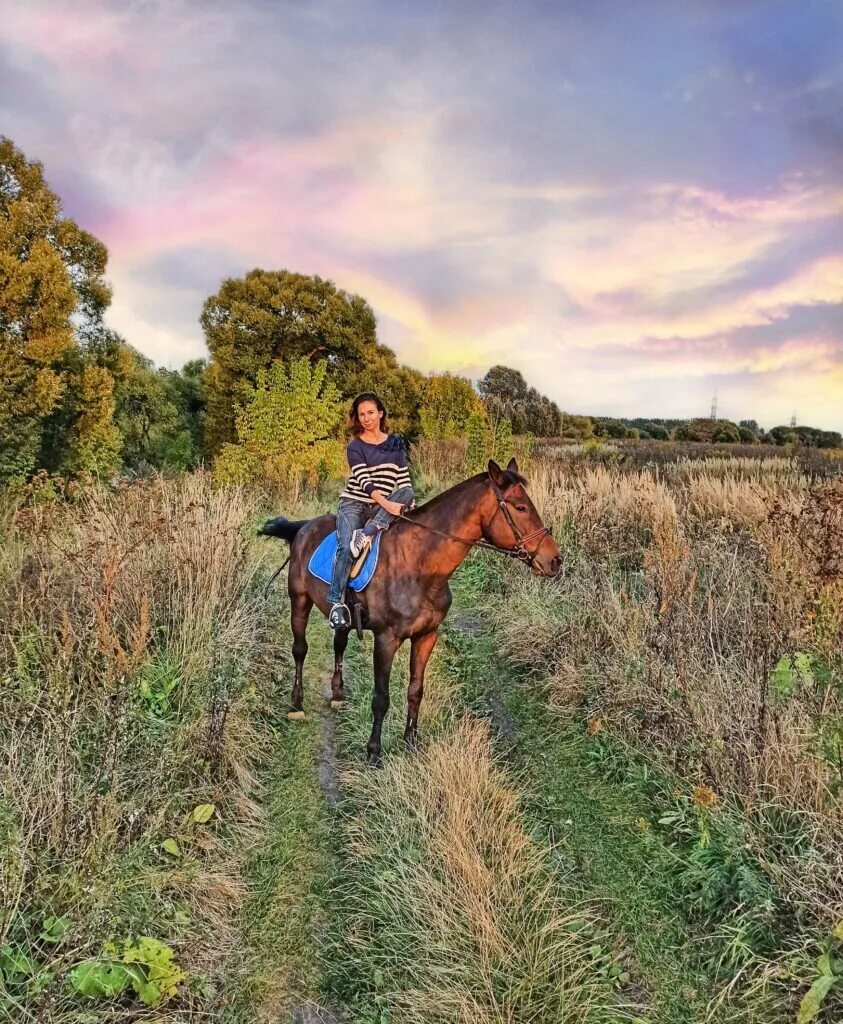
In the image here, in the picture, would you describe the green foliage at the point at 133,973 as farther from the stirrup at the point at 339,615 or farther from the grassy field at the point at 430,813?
the stirrup at the point at 339,615

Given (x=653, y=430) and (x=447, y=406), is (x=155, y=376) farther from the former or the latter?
(x=653, y=430)

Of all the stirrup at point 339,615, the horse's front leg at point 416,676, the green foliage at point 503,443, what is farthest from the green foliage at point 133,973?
the green foliage at point 503,443

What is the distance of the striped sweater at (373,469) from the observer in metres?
4.54

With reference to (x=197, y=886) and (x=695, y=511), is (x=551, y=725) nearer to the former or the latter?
(x=197, y=886)

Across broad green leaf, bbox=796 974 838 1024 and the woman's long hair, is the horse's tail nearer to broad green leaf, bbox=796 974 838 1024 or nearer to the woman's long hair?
the woman's long hair

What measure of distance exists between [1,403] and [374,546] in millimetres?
13153

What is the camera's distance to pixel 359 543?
14.4 ft

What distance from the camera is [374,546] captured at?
443 centimetres

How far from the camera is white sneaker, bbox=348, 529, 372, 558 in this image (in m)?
4.37

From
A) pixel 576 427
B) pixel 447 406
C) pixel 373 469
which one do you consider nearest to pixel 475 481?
pixel 373 469

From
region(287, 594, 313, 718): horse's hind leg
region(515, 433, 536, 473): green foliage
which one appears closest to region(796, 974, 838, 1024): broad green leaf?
region(287, 594, 313, 718): horse's hind leg

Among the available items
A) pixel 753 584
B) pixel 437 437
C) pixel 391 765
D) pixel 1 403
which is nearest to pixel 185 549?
pixel 391 765

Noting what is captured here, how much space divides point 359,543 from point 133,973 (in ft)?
8.72

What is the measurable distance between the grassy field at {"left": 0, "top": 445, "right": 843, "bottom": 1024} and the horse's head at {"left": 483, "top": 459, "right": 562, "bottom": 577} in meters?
1.24
